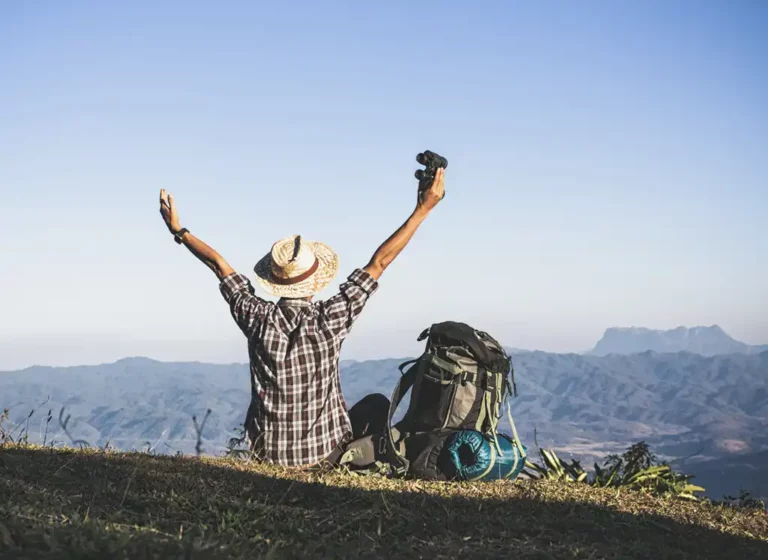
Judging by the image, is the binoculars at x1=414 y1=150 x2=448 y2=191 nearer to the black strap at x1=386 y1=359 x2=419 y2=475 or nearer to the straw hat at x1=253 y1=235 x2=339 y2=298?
the straw hat at x1=253 y1=235 x2=339 y2=298

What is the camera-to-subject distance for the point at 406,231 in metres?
7.93

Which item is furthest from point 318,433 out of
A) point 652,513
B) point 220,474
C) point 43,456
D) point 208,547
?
point 208,547

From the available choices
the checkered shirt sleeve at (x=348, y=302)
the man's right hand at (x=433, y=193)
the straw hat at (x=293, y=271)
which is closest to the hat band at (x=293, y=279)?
the straw hat at (x=293, y=271)

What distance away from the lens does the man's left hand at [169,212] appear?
8539 mm

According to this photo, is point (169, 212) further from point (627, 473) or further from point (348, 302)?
point (627, 473)

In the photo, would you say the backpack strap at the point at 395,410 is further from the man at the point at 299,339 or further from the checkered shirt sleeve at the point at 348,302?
the checkered shirt sleeve at the point at 348,302

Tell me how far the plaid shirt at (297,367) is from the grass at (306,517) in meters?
0.46

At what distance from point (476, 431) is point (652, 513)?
5.49 ft

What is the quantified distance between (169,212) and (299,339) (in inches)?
82.3

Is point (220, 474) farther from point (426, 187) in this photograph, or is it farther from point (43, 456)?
point (426, 187)

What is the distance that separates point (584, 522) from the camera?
19.4ft

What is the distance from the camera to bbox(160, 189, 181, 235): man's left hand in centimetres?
854

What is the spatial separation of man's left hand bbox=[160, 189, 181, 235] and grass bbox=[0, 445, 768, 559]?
7.63ft

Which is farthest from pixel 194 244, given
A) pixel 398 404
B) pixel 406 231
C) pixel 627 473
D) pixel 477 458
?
pixel 627 473
